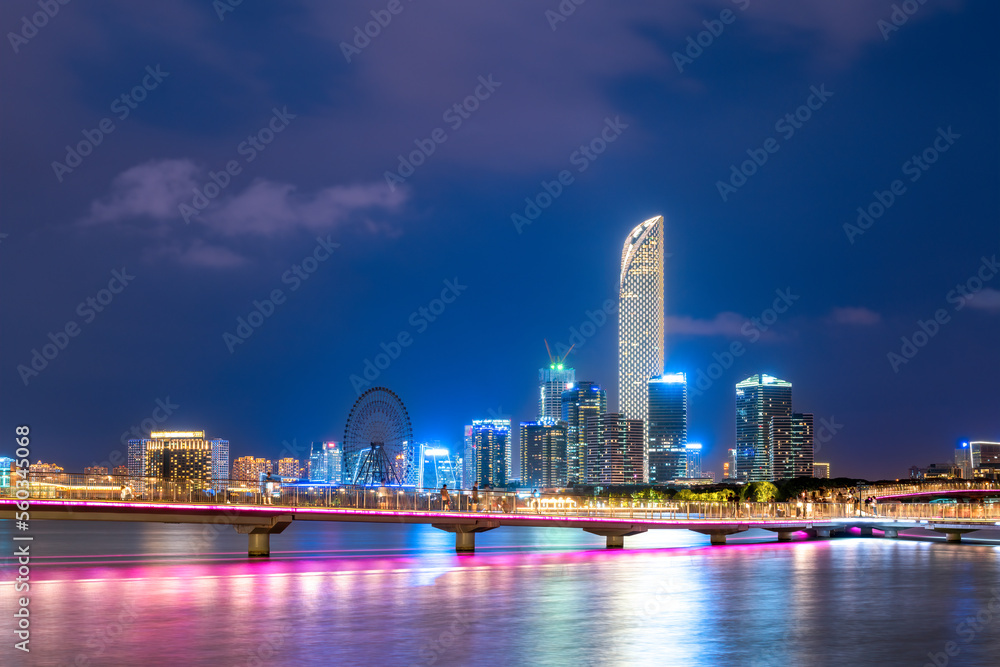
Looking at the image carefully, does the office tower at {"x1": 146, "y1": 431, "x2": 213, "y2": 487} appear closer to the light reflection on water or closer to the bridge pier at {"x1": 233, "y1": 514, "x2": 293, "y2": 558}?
the bridge pier at {"x1": 233, "y1": 514, "x2": 293, "y2": 558}

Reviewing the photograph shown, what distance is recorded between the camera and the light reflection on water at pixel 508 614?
20516 millimetres

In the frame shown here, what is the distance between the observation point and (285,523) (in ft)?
178

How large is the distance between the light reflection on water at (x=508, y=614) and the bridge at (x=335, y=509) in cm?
278

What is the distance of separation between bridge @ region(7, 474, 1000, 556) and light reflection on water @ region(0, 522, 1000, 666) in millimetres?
2778

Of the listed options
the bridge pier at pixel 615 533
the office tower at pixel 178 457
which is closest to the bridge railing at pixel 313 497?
the bridge pier at pixel 615 533

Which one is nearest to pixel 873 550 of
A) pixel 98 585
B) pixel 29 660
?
pixel 98 585

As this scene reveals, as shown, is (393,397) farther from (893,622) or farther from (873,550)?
(893,622)

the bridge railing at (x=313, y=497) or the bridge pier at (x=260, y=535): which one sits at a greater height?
the bridge railing at (x=313, y=497)

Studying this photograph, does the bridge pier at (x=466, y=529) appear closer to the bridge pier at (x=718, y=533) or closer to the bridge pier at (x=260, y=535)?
the bridge pier at (x=260, y=535)

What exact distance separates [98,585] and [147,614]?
405 inches

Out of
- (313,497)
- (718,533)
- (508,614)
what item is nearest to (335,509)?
(313,497)

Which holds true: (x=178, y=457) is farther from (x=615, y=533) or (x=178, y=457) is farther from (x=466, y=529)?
(x=466, y=529)

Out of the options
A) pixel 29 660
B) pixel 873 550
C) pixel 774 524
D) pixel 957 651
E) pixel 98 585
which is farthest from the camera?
pixel 774 524

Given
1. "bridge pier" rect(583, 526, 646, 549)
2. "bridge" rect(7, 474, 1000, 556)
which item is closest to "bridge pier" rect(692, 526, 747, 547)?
"bridge" rect(7, 474, 1000, 556)
